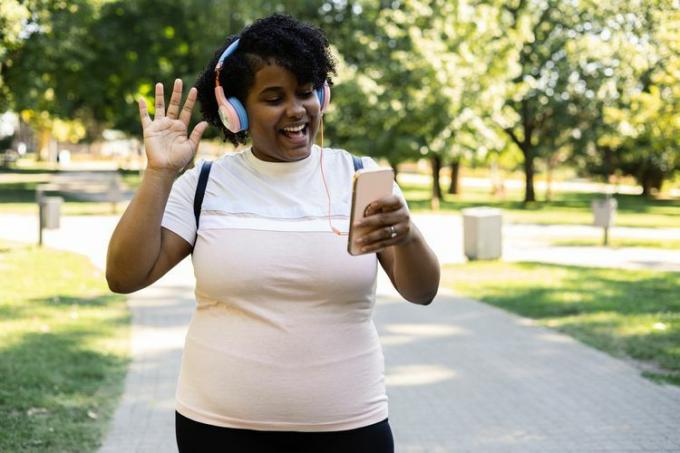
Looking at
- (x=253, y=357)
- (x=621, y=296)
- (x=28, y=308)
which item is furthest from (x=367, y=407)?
(x=621, y=296)

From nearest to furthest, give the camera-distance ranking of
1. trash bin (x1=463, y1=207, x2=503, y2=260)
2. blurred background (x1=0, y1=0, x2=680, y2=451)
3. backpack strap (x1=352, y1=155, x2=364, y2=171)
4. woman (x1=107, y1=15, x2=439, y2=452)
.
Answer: woman (x1=107, y1=15, x2=439, y2=452)
backpack strap (x1=352, y1=155, x2=364, y2=171)
blurred background (x1=0, y1=0, x2=680, y2=451)
trash bin (x1=463, y1=207, x2=503, y2=260)

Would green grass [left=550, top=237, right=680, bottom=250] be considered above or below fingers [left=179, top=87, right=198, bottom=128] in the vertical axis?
below

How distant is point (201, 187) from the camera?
2.19 m

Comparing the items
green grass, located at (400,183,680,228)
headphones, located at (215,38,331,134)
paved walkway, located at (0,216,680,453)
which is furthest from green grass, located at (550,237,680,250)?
headphones, located at (215,38,331,134)

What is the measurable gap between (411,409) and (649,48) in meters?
29.6

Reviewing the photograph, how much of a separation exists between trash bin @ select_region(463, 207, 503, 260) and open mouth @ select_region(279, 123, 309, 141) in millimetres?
12006

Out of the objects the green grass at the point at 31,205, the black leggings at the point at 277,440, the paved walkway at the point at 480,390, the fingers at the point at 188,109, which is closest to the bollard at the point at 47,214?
the paved walkway at the point at 480,390

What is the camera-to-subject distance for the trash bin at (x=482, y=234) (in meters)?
14.1

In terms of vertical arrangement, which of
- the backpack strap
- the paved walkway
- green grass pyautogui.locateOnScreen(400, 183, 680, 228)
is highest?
the backpack strap

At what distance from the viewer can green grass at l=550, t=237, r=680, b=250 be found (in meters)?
Result: 17.4

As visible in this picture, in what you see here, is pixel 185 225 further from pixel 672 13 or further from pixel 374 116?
pixel 374 116

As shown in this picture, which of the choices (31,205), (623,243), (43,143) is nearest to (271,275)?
(623,243)

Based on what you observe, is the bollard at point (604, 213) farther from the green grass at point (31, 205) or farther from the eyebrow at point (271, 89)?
the eyebrow at point (271, 89)

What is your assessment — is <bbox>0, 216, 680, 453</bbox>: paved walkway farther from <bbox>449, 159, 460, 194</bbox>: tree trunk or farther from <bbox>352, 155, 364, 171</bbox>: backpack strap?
<bbox>449, 159, 460, 194</bbox>: tree trunk
